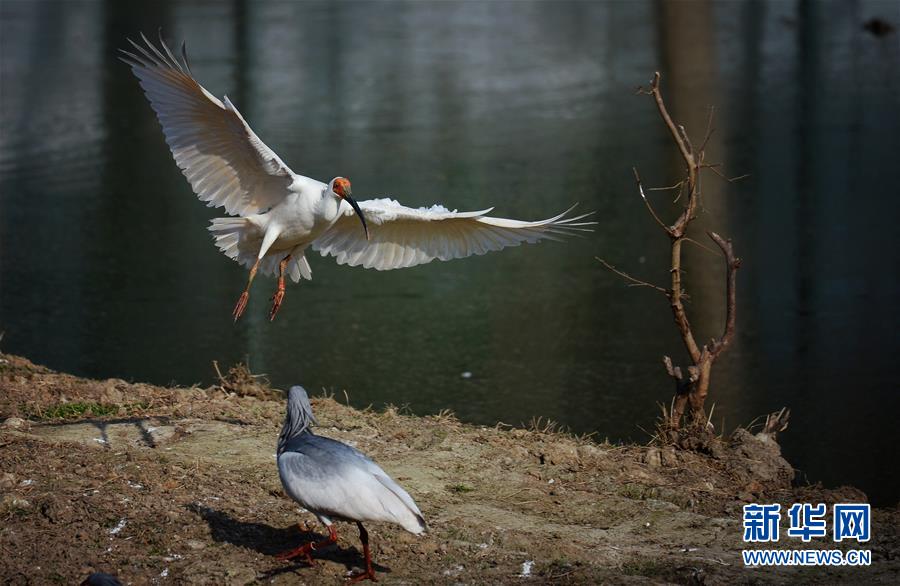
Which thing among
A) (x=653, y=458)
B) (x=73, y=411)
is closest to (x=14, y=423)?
(x=73, y=411)

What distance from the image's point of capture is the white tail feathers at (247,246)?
751 cm

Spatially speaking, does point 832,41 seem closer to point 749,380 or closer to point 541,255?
point 541,255

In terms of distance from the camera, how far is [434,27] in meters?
27.2

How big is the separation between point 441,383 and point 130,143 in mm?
9638

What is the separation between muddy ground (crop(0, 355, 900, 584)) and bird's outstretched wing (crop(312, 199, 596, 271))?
1.03 metres

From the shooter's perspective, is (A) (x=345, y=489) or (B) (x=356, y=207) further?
(B) (x=356, y=207)

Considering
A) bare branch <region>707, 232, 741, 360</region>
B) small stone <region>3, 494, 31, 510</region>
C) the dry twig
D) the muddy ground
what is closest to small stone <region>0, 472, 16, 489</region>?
the muddy ground

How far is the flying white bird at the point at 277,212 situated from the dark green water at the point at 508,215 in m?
1.40

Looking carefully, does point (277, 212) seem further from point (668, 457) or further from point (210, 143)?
point (668, 457)

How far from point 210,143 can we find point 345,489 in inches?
116

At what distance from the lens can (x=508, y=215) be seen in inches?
516

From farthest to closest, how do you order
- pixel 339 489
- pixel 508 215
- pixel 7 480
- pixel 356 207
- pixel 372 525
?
pixel 508 215 → pixel 356 207 → pixel 7 480 → pixel 372 525 → pixel 339 489

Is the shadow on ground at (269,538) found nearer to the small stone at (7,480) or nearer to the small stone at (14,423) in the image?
the small stone at (7,480)

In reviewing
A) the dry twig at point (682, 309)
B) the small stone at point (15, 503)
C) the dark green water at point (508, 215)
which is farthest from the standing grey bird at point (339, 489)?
the dark green water at point (508, 215)
